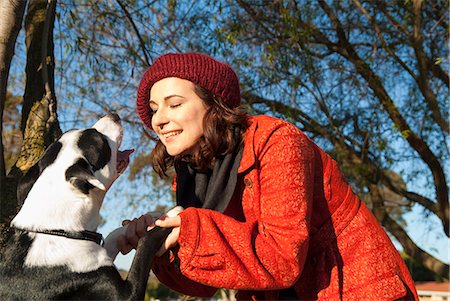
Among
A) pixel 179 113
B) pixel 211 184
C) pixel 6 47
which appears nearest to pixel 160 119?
pixel 179 113

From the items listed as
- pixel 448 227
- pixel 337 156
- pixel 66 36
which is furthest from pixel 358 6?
pixel 66 36

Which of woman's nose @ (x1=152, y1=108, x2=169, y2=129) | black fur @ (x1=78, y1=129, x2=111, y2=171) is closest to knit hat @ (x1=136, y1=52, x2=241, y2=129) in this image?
woman's nose @ (x1=152, y1=108, x2=169, y2=129)

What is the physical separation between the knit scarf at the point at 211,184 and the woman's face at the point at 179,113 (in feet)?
0.51

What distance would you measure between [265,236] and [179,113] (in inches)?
27.1

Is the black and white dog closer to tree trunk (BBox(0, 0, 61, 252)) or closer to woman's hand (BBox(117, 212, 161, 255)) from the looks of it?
woman's hand (BBox(117, 212, 161, 255))

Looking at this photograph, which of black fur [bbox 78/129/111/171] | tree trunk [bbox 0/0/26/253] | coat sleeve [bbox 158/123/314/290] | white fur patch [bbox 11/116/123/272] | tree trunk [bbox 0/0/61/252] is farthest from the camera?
tree trunk [bbox 0/0/61/252]

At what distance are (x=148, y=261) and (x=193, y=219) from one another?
11.3 inches

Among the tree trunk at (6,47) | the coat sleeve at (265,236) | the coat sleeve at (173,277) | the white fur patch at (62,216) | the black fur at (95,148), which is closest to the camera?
the coat sleeve at (265,236)

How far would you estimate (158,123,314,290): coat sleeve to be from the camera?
239cm

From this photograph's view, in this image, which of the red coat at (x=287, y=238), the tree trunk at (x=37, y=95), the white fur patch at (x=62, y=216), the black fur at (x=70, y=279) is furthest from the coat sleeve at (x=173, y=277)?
the tree trunk at (x=37, y=95)

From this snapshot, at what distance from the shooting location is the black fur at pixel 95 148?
2.93 m

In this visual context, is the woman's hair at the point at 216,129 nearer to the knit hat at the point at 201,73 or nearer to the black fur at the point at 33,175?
the knit hat at the point at 201,73

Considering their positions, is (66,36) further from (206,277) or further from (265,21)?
(206,277)

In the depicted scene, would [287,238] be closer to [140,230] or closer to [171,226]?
[171,226]
